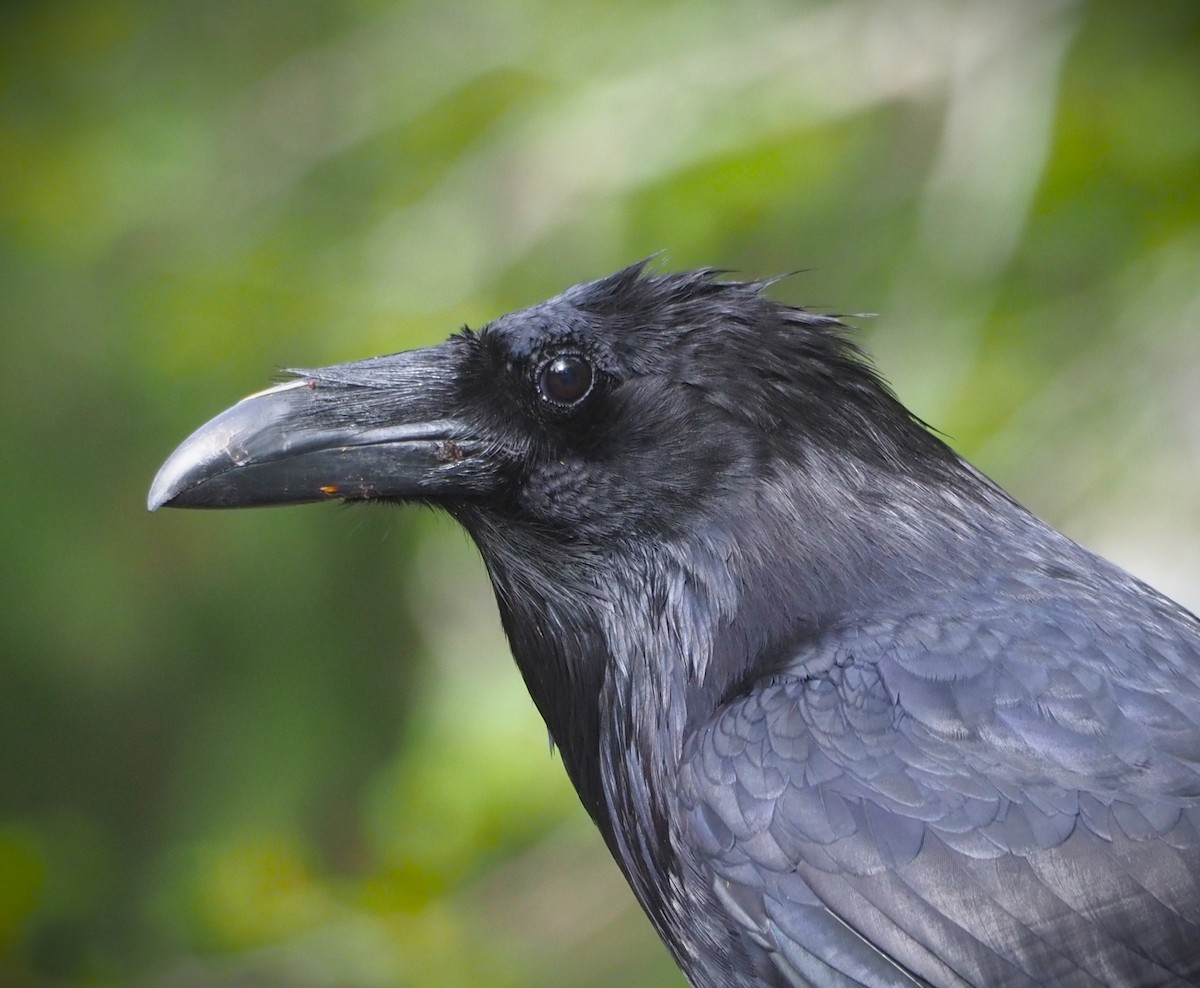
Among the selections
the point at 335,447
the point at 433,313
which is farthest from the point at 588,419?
the point at 433,313

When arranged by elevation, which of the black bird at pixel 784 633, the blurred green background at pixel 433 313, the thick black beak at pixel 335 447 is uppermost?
the blurred green background at pixel 433 313

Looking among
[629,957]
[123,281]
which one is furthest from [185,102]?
[629,957]

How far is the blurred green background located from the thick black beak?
1.63 meters

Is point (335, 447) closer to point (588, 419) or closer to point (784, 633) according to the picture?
point (588, 419)

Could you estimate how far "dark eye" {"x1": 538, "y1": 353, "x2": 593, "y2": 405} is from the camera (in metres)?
2.13

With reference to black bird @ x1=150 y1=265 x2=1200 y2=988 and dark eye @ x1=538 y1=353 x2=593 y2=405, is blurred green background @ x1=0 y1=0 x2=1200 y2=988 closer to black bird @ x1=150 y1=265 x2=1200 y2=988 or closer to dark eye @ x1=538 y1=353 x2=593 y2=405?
black bird @ x1=150 y1=265 x2=1200 y2=988

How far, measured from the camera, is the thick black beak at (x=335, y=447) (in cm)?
210

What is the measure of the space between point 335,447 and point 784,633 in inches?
30.2

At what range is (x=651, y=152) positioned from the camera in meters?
4.02

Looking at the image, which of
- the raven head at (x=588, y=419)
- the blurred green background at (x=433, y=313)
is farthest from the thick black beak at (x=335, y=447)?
the blurred green background at (x=433, y=313)

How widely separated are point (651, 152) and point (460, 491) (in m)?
2.12

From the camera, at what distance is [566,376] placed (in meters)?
2.13

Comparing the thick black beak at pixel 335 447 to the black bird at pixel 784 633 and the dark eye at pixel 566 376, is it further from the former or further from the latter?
the dark eye at pixel 566 376

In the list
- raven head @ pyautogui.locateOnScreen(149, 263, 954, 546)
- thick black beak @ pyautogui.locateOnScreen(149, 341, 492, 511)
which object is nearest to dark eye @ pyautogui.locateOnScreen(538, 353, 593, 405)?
raven head @ pyautogui.locateOnScreen(149, 263, 954, 546)
